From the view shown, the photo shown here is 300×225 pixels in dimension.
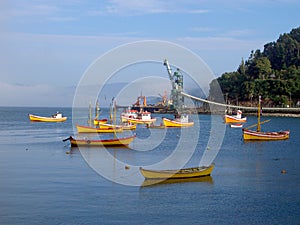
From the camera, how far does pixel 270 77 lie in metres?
129

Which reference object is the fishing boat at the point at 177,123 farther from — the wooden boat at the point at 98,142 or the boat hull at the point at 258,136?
the wooden boat at the point at 98,142

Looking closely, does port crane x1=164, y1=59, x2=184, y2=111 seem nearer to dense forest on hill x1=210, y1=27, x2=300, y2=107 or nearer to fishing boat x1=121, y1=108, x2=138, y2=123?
fishing boat x1=121, y1=108, x2=138, y2=123

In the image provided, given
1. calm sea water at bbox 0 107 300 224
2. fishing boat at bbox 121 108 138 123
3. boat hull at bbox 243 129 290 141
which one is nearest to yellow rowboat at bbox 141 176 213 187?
calm sea water at bbox 0 107 300 224

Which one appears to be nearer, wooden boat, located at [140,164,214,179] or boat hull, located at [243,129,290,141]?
wooden boat, located at [140,164,214,179]

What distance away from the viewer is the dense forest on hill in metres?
123

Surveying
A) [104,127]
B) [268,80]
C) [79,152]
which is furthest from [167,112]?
[79,152]

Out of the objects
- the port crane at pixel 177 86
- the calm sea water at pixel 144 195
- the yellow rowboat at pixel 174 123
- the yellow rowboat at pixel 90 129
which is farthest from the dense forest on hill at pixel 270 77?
the calm sea water at pixel 144 195

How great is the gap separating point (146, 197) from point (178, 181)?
148 inches

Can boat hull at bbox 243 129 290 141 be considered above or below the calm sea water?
above

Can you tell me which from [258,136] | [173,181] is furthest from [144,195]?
[258,136]

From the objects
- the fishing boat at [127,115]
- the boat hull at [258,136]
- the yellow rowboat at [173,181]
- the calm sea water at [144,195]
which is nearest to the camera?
the calm sea water at [144,195]

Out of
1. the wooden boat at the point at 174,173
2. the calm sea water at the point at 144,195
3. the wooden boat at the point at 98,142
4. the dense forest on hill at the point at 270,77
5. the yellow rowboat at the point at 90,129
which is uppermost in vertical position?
the dense forest on hill at the point at 270,77

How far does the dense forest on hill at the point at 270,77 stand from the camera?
123 m

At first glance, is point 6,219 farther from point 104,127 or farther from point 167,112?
point 167,112
